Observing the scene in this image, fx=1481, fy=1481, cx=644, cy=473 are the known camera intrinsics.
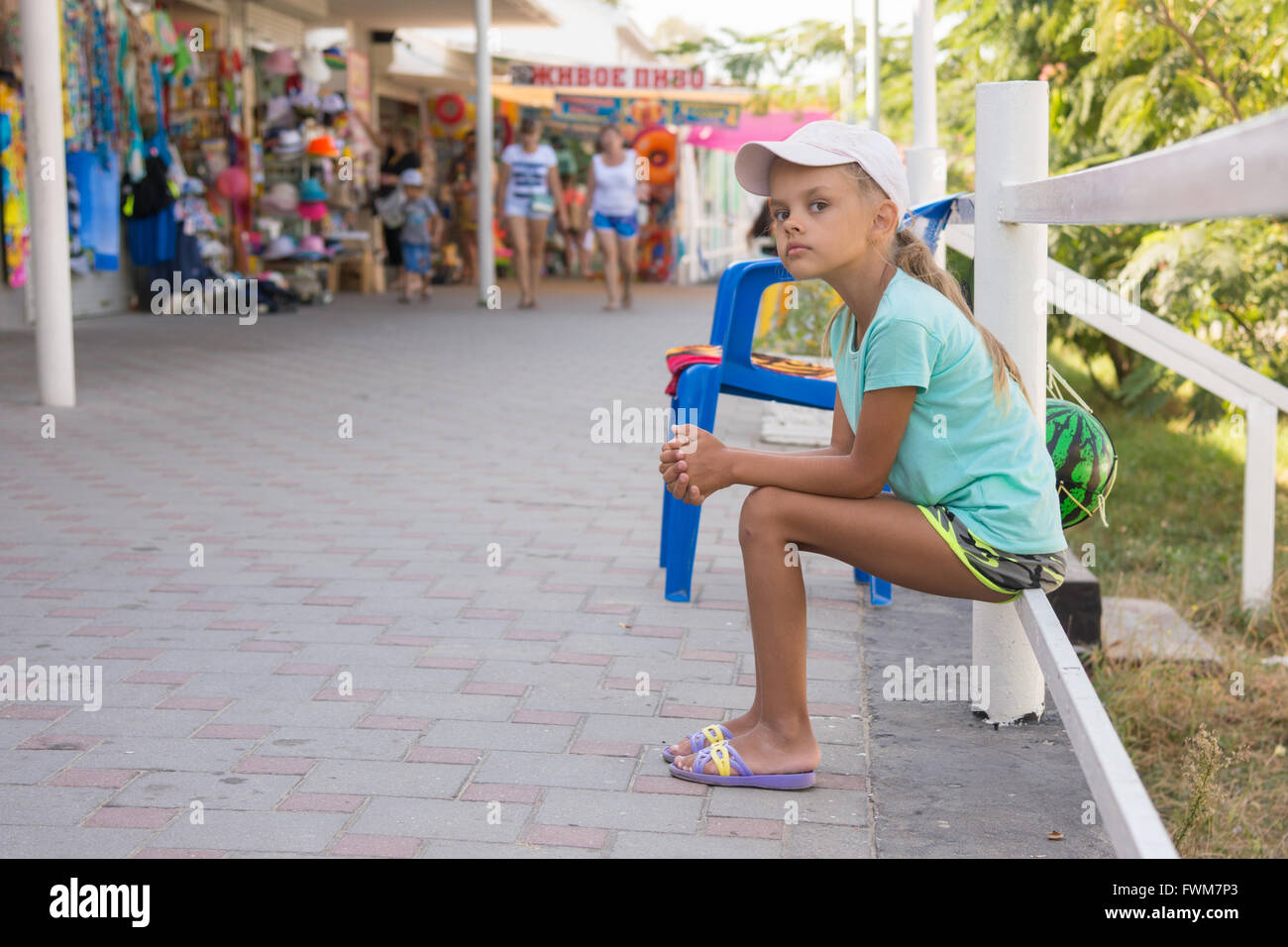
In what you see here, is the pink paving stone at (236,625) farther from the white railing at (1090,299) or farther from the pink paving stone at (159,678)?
the white railing at (1090,299)

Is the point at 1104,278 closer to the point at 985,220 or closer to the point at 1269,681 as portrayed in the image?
the point at 1269,681

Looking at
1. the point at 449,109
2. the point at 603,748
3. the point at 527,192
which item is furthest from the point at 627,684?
the point at 449,109

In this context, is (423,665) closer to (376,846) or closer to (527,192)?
(376,846)

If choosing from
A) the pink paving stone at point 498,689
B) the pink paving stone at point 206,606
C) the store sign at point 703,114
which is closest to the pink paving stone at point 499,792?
the pink paving stone at point 498,689

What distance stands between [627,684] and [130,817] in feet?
4.30

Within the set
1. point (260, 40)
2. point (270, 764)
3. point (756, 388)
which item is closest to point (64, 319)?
point (756, 388)

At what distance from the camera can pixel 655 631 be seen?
13.8 ft

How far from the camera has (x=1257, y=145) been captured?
1.43 meters

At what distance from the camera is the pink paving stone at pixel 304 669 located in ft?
12.4

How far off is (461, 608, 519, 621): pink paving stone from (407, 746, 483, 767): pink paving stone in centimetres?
108

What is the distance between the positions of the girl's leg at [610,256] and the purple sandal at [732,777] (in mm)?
12937

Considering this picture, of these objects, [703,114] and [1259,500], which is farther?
[703,114]

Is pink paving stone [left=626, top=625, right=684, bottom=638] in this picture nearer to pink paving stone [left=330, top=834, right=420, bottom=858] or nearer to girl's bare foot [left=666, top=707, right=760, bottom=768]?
girl's bare foot [left=666, top=707, right=760, bottom=768]
